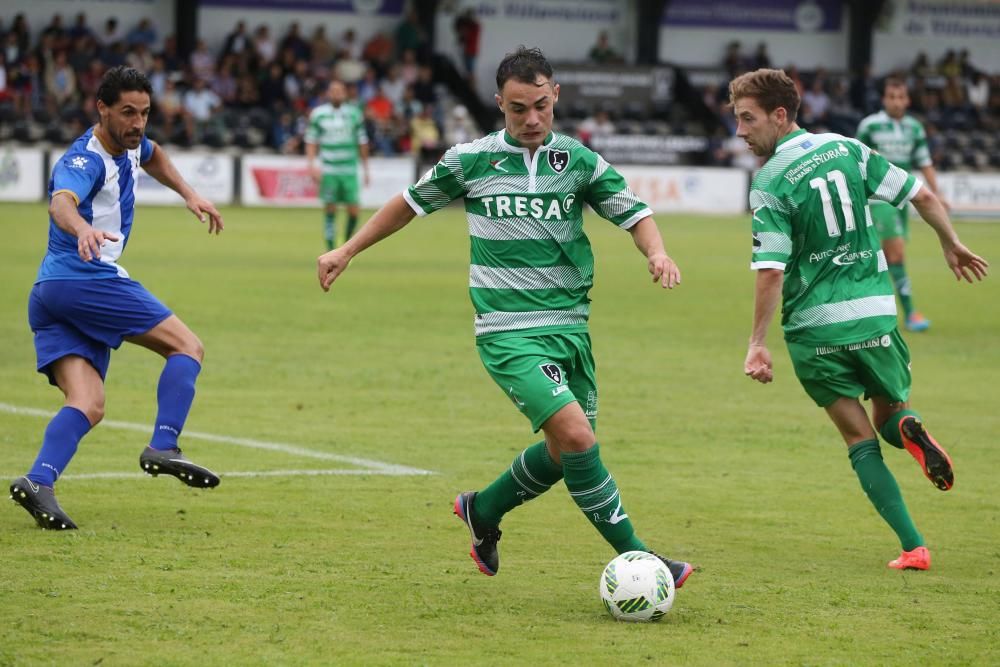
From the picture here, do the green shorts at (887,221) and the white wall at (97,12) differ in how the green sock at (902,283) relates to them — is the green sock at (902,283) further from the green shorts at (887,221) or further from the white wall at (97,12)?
the white wall at (97,12)

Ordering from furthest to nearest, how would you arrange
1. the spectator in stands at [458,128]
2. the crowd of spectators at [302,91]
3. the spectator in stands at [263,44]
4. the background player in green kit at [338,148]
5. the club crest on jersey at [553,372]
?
the spectator in stands at [263,44] → the spectator in stands at [458,128] → the crowd of spectators at [302,91] → the background player in green kit at [338,148] → the club crest on jersey at [553,372]

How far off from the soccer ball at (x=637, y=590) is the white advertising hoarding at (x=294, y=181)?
83.0 feet

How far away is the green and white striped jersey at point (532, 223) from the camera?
19.7 feet

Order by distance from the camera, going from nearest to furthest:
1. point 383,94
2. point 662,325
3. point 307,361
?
1. point 307,361
2. point 662,325
3. point 383,94

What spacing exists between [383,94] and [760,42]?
13103 mm

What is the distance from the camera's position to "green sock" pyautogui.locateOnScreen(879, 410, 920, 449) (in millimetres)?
6504

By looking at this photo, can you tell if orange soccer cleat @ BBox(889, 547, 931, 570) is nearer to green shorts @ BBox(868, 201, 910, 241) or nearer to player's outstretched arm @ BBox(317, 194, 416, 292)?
player's outstretched arm @ BBox(317, 194, 416, 292)

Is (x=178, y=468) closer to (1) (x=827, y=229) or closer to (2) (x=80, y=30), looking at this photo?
(1) (x=827, y=229)

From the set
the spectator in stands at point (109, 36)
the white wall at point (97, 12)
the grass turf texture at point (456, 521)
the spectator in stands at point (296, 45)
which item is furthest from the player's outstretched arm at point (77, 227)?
the white wall at point (97, 12)

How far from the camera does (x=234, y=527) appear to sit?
6969 millimetres

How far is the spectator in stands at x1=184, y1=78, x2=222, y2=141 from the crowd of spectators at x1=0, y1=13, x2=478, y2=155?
0.02 metres

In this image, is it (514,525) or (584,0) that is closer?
(514,525)

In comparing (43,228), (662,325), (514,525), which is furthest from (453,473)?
(43,228)

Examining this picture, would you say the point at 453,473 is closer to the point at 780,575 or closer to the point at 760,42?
the point at 780,575
